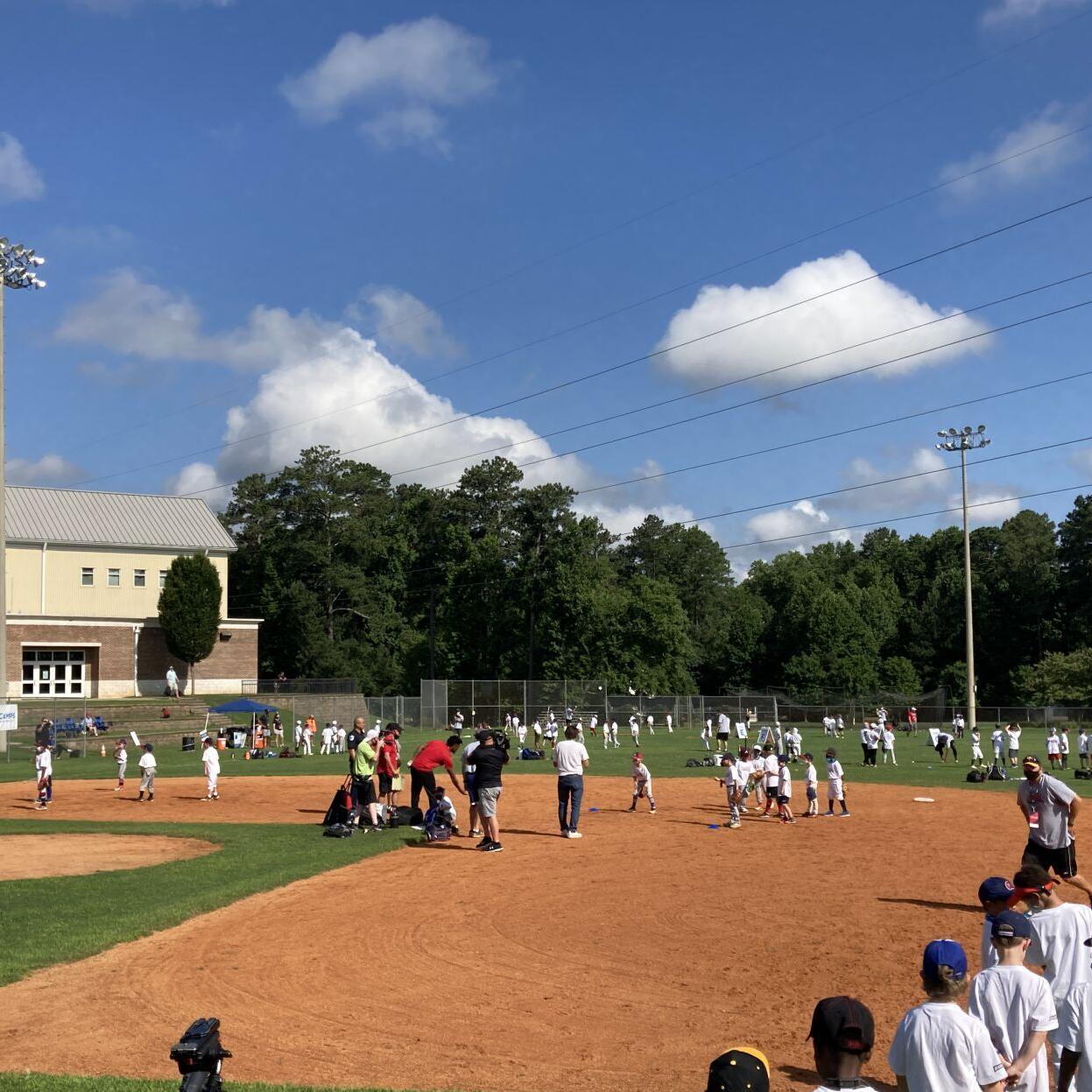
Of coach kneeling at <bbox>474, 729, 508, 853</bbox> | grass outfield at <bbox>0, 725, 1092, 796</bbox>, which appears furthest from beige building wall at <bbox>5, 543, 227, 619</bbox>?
coach kneeling at <bbox>474, 729, 508, 853</bbox>

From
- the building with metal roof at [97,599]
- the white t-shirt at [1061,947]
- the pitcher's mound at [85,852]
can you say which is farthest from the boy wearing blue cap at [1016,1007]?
the building with metal roof at [97,599]

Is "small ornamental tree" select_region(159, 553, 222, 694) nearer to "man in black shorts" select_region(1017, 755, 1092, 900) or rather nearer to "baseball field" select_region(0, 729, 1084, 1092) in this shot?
"baseball field" select_region(0, 729, 1084, 1092)

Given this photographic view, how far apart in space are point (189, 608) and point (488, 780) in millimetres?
48896

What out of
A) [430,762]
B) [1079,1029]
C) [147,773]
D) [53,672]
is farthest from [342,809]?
[53,672]

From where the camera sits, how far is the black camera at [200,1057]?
420 cm

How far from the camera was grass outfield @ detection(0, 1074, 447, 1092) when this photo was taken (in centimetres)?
765

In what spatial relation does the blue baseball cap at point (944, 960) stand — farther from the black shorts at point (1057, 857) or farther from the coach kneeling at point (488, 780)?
the coach kneeling at point (488, 780)

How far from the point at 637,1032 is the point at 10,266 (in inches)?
1705

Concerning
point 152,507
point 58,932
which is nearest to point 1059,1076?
point 58,932

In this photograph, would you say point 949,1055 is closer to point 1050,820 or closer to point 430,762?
point 1050,820

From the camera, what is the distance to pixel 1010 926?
602 centimetres

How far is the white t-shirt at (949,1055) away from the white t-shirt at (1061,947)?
7.16ft

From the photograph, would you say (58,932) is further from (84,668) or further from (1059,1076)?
(84,668)

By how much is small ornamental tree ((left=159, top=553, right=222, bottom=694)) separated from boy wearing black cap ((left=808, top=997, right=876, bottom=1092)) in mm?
63297
